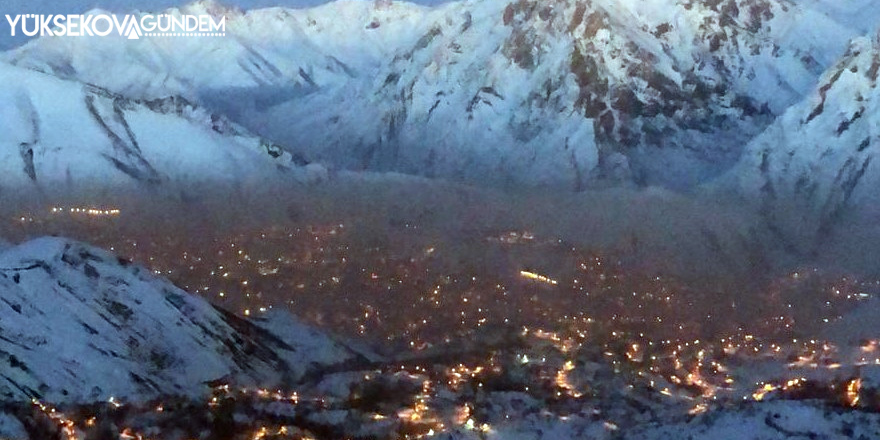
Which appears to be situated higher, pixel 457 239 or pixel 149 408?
pixel 149 408

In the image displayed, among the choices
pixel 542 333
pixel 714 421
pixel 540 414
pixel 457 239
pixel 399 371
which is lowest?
pixel 457 239

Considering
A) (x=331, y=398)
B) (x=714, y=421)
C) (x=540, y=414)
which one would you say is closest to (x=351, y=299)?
(x=331, y=398)

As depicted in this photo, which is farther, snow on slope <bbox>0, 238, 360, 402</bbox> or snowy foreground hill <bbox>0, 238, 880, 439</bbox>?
snow on slope <bbox>0, 238, 360, 402</bbox>

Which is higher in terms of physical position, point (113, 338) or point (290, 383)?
point (290, 383)

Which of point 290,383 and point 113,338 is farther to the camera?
point 113,338

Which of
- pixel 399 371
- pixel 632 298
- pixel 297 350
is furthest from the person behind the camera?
pixel 632 298

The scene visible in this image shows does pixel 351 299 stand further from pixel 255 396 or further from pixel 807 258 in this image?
pixel 807 258

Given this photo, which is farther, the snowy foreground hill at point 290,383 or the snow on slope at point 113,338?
the snow on slope at point 113,338

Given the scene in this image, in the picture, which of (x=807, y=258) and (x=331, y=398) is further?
(x=807, y=258)
